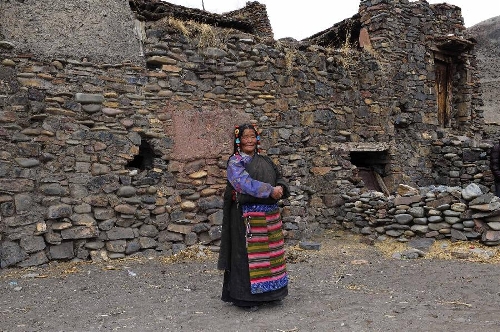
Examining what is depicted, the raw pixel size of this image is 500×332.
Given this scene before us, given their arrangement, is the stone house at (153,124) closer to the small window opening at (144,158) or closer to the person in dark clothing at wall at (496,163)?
the small window opening at (144,158)

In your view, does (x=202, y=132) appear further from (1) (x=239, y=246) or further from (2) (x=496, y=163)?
(2) (x=496, y=163)

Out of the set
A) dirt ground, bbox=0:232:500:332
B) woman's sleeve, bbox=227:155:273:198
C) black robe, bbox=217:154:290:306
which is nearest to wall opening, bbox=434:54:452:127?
dirt ground, bbox=0:232:500:332

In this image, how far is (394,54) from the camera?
30.4 ft

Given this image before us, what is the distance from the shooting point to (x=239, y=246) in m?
3.85

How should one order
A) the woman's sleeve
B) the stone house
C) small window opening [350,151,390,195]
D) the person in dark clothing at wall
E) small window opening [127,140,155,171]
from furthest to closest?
small window opening [350,151,390,195]
the person in dark clothing at wall
small window opening [127,140,155,171]
the stone house
the woman's sleeve

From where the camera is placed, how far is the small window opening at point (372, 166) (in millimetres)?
8414

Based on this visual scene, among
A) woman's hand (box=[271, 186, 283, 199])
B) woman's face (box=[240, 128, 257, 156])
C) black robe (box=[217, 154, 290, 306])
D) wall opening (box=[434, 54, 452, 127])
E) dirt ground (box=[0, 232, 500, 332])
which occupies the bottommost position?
dirt ground (box=[0, 232, 500, 332])

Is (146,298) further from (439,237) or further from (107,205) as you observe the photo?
(439,237)

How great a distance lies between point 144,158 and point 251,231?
2793 mm

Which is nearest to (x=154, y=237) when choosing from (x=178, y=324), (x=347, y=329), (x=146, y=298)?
(x=146, y=298)

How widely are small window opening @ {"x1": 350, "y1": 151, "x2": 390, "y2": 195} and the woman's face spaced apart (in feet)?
15.7

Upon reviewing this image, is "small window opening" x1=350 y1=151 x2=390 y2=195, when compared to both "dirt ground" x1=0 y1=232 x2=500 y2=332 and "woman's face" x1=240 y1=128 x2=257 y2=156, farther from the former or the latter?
"woman's face" x1=240 y1=128 x2=257 y2=156

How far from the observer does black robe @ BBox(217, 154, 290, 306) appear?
3761mm

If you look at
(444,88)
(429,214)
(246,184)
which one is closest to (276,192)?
(246,184)
